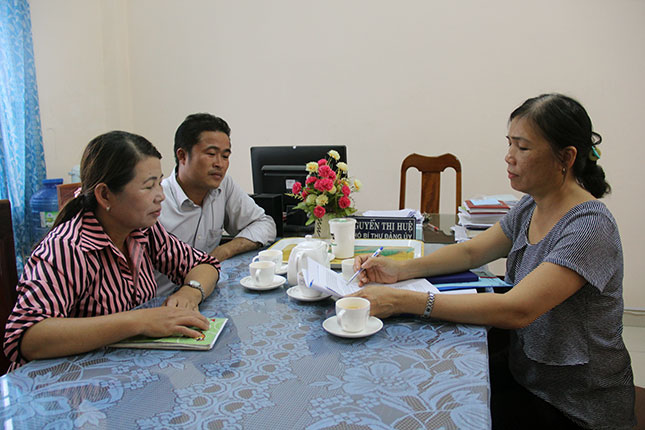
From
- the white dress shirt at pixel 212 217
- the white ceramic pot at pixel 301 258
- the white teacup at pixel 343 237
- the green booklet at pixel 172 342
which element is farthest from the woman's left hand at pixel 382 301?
the white dress shirt at pixel 212 217

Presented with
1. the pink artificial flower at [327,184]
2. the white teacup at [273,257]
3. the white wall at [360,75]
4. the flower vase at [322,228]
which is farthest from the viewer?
the white wall at [360,75]

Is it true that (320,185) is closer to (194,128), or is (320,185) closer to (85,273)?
(194,128)

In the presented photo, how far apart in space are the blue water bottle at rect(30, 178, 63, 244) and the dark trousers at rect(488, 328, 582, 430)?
9.63 ft

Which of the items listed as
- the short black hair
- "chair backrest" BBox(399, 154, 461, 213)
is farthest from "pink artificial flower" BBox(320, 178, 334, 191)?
"chair backrest" BBox(399, 154, 461, 213)

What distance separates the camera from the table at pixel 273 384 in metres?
0.73

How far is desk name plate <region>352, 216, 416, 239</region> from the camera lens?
1.87 metres

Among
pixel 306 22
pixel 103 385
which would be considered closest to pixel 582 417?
pixel 103 385

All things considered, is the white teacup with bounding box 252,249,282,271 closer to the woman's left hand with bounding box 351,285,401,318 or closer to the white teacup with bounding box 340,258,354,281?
the white teacup with bounding box 340,258,354,281

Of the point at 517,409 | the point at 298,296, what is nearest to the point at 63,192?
the point at 298,296

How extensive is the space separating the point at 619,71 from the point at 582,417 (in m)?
2.73

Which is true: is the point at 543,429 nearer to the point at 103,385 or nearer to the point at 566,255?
the point at 566,255

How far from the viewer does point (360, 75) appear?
11.4 ft

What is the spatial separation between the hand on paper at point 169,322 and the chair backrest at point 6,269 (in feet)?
2.24

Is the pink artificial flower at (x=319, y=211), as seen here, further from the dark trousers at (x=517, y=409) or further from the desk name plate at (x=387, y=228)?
the dark trousers at (x=517, y=409)
